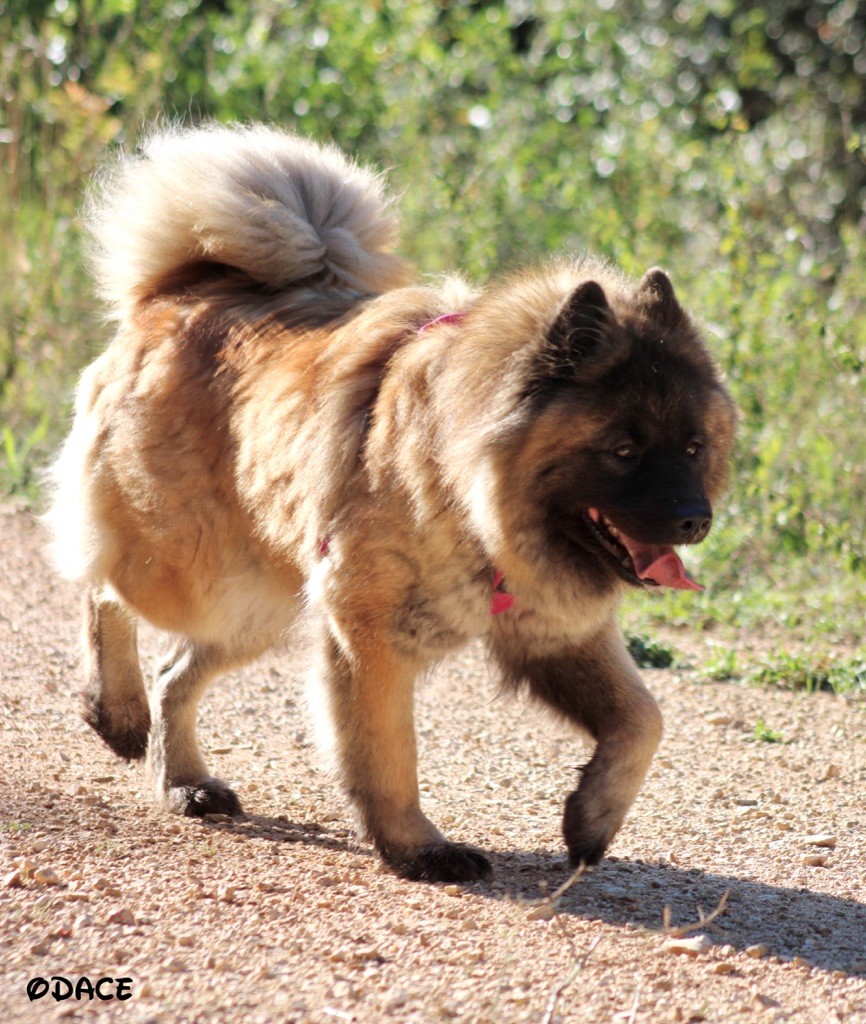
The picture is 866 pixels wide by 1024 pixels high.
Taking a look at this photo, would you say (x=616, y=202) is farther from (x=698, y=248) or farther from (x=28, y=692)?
(x=28, y=692)

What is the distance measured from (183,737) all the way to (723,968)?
6.70ft

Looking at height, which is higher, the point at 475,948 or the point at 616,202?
the point at 616,202

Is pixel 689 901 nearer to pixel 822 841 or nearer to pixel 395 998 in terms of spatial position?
pixel 822 841

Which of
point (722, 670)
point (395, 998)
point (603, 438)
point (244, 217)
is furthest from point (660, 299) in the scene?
point (722, 670)

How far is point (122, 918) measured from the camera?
10.5 feet

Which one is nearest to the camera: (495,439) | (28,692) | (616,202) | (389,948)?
(389,948)

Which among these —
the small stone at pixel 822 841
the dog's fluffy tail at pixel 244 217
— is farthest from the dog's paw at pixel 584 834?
the dog's fluffy tail at pixel 244 217

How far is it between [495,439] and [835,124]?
28.0 feet

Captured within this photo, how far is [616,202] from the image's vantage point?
30.1ft

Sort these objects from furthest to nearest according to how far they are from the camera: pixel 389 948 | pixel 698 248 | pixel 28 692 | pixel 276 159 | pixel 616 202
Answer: pixel 698 248
pixel 616 202
pixel 28 692
pixel 276 159
pixel 389 948

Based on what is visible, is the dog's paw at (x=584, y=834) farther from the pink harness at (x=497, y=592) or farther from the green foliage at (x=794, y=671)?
the green foliage at (x=794, y=671)

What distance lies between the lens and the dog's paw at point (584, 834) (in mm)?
3822

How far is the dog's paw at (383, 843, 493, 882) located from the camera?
3.74 meters

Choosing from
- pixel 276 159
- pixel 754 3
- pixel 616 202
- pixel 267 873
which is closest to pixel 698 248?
pixel 616 202
